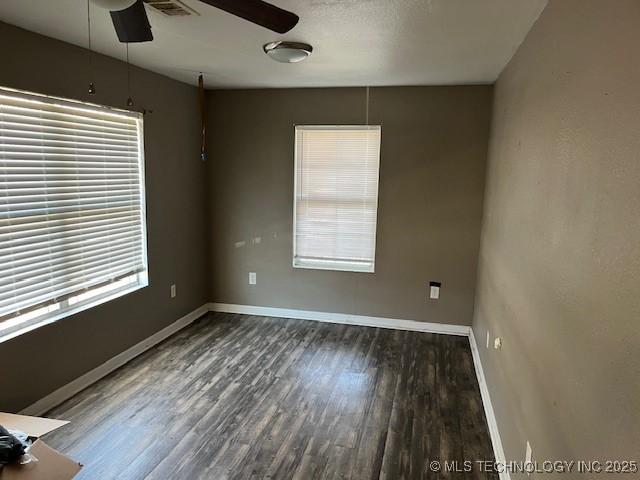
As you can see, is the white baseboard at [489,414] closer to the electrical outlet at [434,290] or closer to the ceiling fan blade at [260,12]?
the electrical outlet at [434,290]

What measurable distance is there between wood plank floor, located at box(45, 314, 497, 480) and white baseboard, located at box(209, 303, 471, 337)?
228mm

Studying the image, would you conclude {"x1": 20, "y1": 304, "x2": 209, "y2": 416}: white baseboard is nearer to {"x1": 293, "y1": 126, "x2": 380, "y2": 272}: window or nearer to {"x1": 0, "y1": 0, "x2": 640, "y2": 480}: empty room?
{"x1": 0, "y1": 0, "x2": 640, "y2": 480}: empty room

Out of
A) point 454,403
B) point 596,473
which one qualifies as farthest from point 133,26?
point 454,403

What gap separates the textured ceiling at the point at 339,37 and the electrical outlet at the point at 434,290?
1.86 meters

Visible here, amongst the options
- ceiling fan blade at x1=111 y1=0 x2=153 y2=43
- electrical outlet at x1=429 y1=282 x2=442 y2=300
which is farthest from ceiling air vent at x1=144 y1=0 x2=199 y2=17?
electrical outlet at x1=429 y1=282 x2=442 y2=300

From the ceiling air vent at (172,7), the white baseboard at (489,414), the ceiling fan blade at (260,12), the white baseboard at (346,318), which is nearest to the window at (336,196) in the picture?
the white baseboard at (346,318)

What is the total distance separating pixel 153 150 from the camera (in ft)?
11.8

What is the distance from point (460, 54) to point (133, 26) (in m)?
2.00

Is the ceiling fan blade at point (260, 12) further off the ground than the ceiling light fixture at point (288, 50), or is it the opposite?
the ceiling light fixture at point (288, 50)

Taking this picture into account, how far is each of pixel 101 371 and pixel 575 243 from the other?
3.17 meters

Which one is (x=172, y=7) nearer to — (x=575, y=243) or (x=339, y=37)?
(x=339, y=37)

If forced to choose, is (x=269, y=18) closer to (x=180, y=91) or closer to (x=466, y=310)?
(x=180, y=91)

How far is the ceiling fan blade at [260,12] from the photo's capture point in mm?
1495

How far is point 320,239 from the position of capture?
443cm
